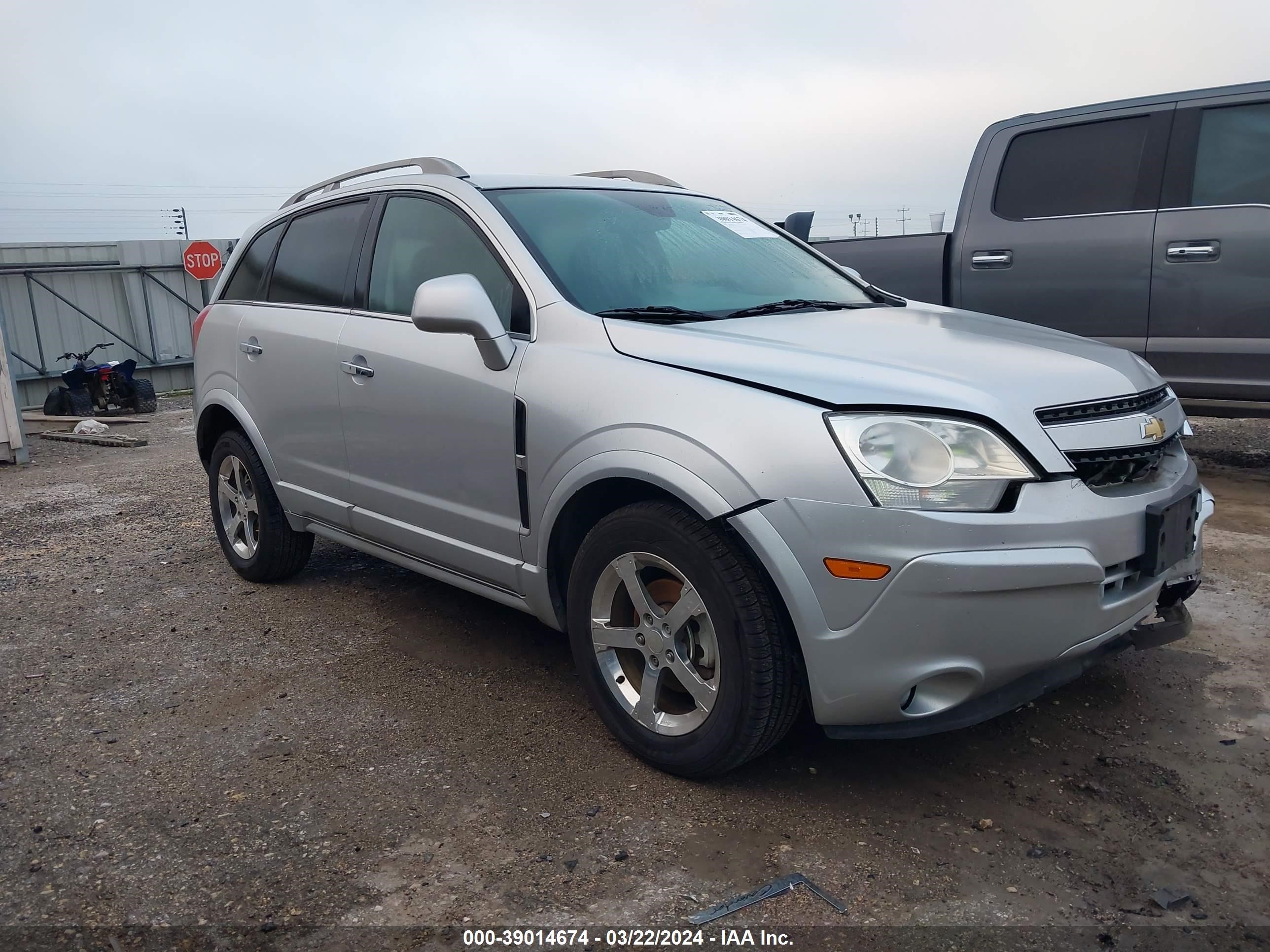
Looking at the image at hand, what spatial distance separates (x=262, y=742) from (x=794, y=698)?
5.52ft

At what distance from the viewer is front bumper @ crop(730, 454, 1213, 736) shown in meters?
2.34

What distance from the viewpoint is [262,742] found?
3.21 meters

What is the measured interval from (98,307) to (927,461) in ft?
50.1

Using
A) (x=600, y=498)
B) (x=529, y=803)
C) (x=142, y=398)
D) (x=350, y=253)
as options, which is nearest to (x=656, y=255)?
(x=600, y=498)

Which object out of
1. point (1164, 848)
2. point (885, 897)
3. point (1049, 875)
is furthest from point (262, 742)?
point (1164, 848)

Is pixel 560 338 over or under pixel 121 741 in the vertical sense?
over

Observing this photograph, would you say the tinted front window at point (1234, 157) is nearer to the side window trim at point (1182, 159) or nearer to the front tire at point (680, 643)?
the side window trim at point (1182, 159)

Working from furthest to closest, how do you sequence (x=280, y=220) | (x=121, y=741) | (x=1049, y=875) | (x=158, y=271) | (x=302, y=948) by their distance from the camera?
(x=158, y=271)
(x=280, y=220)
(x=121, y=741)
(x=1049, y=875)
(x=302, y=948)

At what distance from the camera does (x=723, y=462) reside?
2.53m

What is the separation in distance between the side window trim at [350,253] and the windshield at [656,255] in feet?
2.34

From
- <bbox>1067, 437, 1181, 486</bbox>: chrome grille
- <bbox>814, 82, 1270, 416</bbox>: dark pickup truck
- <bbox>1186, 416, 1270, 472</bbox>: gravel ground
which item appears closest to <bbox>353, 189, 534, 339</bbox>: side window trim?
<bbox>1067, 437, 1181, 486</bbox>: chrome grille

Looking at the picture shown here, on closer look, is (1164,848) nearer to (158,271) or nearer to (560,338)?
(560,338)

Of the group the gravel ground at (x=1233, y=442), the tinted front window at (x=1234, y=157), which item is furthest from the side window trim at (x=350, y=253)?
the gravel ground at (x=1233, y=442)

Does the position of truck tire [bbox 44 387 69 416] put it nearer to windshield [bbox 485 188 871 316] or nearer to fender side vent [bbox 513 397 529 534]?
windshield [bbox 485 188 871 316]
